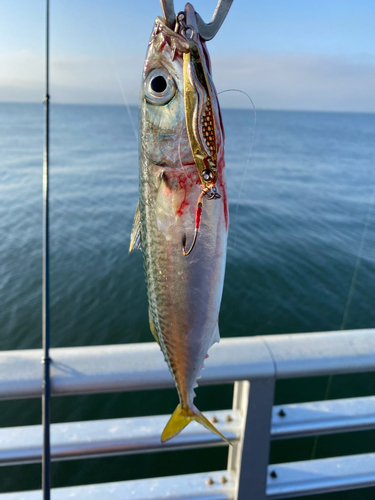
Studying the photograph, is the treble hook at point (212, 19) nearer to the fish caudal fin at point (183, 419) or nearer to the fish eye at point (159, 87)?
the fish eye at point (159, 87)

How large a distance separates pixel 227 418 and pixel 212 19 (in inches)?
60.9

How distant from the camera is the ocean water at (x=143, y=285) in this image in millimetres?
4633

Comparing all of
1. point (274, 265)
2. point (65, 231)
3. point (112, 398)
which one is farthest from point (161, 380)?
point (65, 231)

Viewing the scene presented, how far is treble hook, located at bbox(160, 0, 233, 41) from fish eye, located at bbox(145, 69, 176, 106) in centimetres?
8

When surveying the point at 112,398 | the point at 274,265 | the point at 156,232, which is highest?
the point at 156,232

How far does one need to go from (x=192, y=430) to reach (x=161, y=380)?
0.34 m

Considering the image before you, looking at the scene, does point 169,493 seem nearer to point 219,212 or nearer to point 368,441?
point 219,212

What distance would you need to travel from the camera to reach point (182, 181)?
73 centimetres

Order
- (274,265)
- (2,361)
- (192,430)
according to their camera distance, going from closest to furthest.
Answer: (2,361) < (192,430) < (274,265)

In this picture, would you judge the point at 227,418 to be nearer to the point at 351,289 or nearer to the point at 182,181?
the point at 182,181

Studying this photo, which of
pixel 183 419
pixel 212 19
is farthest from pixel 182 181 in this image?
pixel 183 419

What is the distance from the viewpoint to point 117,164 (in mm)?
19438

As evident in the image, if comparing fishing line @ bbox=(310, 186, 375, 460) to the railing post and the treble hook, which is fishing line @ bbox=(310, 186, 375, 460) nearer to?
the railing post

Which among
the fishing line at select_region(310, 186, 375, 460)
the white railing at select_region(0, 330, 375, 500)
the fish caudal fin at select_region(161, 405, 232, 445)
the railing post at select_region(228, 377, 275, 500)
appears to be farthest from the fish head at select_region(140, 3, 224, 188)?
the fishing line at select_region(310, 186, 375, 460)
